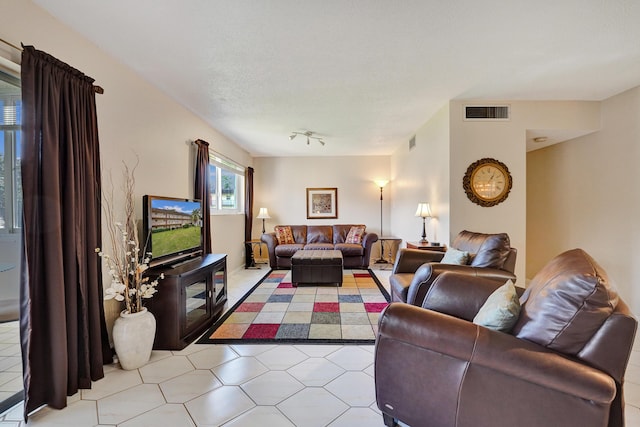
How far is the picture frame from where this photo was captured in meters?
6.49

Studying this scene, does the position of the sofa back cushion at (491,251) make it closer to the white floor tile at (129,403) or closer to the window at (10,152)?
the white floor tile at (129,403)

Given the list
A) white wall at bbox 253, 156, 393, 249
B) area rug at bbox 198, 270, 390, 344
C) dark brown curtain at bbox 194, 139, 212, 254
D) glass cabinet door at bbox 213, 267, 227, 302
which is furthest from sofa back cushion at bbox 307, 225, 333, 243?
glass cabinet door at bbox 213, 267, 227, 302

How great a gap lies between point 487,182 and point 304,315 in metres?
2.68

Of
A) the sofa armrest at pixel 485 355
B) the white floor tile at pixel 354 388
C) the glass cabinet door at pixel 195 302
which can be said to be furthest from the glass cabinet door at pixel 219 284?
the sofa armrest at pixel 485 355

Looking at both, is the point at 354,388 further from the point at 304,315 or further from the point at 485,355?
the point at 304,315

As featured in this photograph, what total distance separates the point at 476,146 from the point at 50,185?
155 inches

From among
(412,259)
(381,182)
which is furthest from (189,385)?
(381,182)

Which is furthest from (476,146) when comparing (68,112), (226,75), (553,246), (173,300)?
(68,112)

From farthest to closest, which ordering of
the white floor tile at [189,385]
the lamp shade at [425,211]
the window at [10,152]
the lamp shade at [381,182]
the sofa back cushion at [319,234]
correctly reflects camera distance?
1. the lamp shade at [381,182]
2. the sofa back cushion at [319,234]
3. the lamp shade at [425,211]
4. the white floor tile at [189,385]
5. the window at [10,152]

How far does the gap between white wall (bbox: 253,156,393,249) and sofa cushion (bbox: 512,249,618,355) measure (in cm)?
521

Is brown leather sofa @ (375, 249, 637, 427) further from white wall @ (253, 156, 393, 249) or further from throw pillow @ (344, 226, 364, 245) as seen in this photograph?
white wall @ (253, 156, 393, 249)

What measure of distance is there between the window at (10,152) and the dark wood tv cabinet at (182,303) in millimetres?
944

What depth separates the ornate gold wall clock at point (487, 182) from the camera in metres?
3.38

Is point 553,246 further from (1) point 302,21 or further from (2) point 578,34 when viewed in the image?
(1) point 302,21
